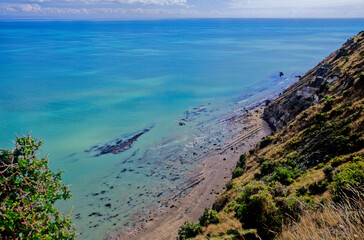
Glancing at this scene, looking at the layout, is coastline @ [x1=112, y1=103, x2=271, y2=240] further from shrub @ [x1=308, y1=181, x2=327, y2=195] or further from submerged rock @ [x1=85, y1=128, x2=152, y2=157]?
submerged rock @ [x1=85, y1=128, x2=152, y2=157]

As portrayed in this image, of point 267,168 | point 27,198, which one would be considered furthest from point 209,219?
point 27,198

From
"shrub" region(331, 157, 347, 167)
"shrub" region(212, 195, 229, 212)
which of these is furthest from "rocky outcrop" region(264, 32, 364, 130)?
"shrub" region(212, 195, 229, 212)

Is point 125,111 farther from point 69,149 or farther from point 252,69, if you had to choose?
point 252,69

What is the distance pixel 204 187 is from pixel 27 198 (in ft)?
91.2

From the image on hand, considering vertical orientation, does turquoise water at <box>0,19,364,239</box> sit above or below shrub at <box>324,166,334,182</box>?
above

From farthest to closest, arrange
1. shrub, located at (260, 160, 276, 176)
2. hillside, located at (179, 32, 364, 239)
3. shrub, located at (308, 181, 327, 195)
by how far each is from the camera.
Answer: shrub, located at (260, 160, 276, 176) → shrub, located at (308, 181, 327, 195) → hillside, located at (179, 32, 364, 239)

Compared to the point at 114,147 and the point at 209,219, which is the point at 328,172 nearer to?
the point at 209,219

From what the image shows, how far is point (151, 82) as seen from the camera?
4077 inches

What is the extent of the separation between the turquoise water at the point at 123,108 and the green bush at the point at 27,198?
4.72m

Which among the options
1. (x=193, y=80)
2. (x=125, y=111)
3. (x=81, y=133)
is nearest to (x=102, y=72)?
(x=193, y=80)

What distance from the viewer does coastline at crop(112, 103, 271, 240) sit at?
99.6 feet

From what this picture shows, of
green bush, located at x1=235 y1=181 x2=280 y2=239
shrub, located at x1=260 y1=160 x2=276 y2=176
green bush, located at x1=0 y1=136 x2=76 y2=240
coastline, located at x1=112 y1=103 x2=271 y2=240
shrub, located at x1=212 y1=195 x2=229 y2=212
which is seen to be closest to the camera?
green bush, located at x1=0 y1=136 x2=76 y2=240

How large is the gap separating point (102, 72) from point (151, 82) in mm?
Result: 31958

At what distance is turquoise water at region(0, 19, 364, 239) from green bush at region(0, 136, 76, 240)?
4719 mm
